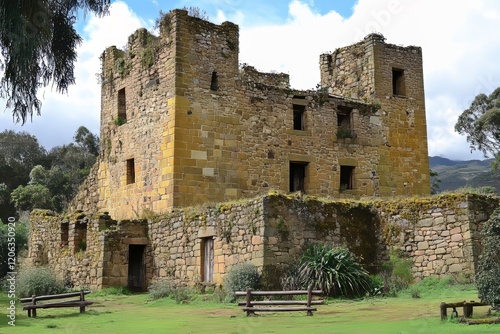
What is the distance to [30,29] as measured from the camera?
12.7 meters

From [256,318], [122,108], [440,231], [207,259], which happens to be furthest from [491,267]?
[122,108]

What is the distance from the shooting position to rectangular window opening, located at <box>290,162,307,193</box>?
944 inches

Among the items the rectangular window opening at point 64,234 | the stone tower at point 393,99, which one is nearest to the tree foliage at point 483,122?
the stone tower at point 393,99

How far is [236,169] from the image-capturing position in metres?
22.4

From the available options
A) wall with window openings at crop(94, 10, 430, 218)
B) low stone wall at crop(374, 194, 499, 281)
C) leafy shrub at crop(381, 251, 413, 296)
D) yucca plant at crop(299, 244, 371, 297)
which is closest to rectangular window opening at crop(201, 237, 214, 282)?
wall with window openings at crop(94, 10, 430, 218)

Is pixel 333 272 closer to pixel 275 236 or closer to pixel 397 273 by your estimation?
pixel 275 236

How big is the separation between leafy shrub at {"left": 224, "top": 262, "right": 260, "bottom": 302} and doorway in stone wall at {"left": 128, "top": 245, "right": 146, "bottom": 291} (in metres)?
5.59

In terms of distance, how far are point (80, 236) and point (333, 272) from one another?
10281 millimetres

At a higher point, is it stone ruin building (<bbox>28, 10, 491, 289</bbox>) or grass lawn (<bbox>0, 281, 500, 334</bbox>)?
stone ruin building (<bbox>28, 10, 491, 289</bbox>)

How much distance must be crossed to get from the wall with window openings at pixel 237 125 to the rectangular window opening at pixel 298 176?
0.13 feet

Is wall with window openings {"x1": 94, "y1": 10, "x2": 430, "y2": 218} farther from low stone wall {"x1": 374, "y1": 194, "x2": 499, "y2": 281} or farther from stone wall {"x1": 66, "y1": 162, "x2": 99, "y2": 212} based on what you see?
low stone wall {"x1": 374, "y1": 194, "x2": 499, "y2": 281}

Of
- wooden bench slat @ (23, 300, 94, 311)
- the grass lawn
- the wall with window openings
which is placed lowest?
the grass lawn

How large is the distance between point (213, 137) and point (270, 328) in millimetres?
12061

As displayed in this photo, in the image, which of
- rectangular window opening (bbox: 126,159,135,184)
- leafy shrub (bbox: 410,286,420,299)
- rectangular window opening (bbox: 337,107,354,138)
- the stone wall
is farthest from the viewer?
the stone wall
